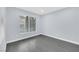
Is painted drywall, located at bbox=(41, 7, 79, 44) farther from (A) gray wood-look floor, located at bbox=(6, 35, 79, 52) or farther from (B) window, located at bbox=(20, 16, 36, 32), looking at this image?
(B) window, located at bbox=(20, 16, 36, 32)

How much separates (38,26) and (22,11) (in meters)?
2.52

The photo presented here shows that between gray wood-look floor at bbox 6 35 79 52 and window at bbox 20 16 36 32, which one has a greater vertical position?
window at bbox 20 16 36 32

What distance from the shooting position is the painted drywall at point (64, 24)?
3693 millimetres

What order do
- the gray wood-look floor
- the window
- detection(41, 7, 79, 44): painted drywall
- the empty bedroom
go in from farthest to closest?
the window
detection(41, 7, 79, 44): painted drywall
the empty bedroom
the gray wood-look floor

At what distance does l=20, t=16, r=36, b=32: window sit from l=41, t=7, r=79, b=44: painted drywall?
4.49 ft

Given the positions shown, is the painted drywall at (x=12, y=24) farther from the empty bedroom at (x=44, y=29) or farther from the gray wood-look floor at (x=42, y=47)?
the gray wood-look floor at (x=42, y=47)

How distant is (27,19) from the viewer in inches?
219

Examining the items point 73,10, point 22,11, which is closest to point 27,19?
point 22,11

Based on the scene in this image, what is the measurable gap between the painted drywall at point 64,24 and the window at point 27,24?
4.49 ft

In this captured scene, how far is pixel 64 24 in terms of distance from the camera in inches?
172

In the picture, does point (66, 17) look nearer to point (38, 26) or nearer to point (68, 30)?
point (68, 30)

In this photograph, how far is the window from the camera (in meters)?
5.09

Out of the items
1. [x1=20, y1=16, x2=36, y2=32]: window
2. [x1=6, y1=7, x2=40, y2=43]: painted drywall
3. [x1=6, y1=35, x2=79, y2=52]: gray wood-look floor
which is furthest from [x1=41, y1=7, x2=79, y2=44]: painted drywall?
[x1=6, y1=7, x2=40, y2=43]: painted drywall

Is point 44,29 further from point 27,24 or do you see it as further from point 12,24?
point 12,24
